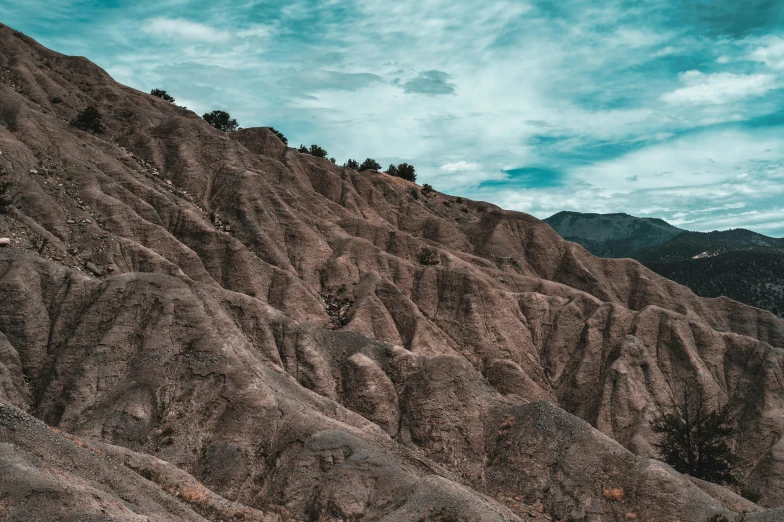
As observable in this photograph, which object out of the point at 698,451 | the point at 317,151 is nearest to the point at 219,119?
the point at 317,151

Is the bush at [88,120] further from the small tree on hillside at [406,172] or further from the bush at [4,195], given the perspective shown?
the small tree on hillside at [406,172]

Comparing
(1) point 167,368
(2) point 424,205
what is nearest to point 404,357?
(1) point 167,368

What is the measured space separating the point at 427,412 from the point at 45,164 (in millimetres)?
35504

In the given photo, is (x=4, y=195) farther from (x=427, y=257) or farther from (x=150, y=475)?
(x=427, y=257)

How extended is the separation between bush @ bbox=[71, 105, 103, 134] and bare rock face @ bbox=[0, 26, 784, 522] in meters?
1.89

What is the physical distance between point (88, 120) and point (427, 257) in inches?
1437

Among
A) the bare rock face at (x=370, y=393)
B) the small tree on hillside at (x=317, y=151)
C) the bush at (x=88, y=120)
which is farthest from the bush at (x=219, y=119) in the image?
the bare rock face at (x=370, y=393)

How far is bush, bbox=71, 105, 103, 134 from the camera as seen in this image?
66.8 meters

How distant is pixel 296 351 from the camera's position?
43844 millimetres

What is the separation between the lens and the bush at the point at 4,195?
42856 mm

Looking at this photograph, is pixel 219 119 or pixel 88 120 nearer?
pixel 88 120

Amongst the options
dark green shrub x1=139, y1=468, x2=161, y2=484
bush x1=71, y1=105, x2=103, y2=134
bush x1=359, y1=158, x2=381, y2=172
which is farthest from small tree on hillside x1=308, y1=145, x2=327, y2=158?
dark green shrub x1=139, y1=468, x2=161, y2=484

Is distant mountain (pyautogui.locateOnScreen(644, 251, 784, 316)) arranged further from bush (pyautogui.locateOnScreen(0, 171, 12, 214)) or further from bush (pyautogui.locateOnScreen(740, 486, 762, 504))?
bush (pyautogui.locateOnScreen(0, 171, 12, 214))

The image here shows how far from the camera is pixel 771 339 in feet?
245
